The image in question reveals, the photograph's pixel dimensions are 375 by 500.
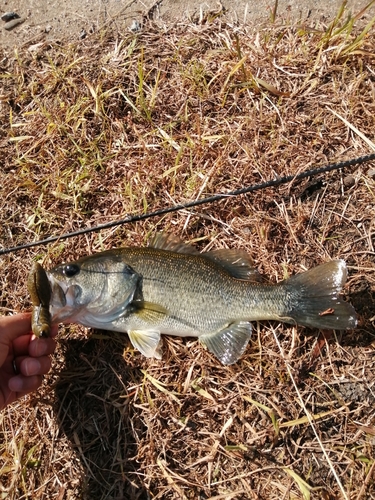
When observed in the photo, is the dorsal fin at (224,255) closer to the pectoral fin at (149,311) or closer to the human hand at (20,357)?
the pectoral fin at (149,311)

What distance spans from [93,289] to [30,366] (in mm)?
702

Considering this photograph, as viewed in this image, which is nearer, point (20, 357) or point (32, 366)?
point (32, 366)

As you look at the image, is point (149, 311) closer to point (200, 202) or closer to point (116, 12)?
point (200, 202)

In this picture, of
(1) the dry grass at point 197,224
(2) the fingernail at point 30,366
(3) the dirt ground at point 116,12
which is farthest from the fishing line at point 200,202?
(3) the dirt ground at point 116,12

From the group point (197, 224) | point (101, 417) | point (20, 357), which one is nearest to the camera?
point (20, 357)

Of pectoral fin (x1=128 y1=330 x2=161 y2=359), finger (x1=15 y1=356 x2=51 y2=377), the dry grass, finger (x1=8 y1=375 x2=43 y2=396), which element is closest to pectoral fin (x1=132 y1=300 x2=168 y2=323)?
pectoral fin (x1=128 y1=330 x2=161 y2=359)

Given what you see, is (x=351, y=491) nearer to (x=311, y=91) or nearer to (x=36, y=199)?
(x=311, y=91)

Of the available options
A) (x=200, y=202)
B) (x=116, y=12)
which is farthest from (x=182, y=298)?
(x=116, y=12)

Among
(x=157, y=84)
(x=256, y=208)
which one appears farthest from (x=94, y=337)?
(x=157, y=84)

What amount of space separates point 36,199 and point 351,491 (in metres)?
3.32

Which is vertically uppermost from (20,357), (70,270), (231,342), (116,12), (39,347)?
(116,12)

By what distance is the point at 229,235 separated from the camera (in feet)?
12.3

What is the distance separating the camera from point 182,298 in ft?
11.0

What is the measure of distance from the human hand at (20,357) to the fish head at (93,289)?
0.26 meters
